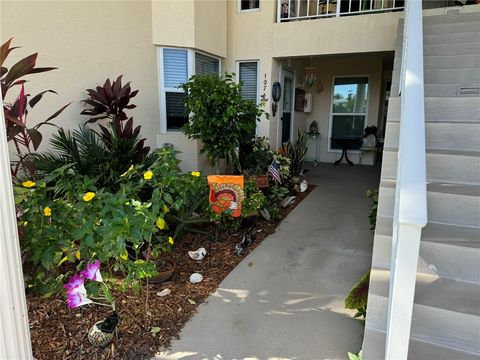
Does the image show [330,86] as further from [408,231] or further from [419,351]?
[408,231]

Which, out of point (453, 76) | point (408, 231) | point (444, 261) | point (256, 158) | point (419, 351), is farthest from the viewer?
point (256, 158)

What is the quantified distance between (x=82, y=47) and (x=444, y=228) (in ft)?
14.9

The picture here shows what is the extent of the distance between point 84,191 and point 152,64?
12.1 feet

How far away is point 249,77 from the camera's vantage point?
6805 mm

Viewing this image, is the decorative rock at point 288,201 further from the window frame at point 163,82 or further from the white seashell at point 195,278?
the white seashell at point 195,278

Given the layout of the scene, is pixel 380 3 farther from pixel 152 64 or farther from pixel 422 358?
pixel 422 358

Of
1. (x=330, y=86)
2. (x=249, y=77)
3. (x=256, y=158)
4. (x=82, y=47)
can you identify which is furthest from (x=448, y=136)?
(x=330, y=86)

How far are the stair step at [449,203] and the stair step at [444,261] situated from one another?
31cm

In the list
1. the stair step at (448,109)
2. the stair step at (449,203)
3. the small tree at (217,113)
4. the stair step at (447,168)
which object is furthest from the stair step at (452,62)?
the small tree at (217,113)

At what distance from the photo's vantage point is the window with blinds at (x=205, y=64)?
18.9 ft

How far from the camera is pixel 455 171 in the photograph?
7.47 ft

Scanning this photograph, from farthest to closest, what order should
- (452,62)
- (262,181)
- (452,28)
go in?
(262,181) < (452,28) < (452,62)

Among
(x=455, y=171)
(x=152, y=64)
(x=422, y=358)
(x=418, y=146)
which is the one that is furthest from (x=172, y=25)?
(x=422, y=358)

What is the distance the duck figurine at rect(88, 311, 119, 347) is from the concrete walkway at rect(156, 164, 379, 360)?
337mm
